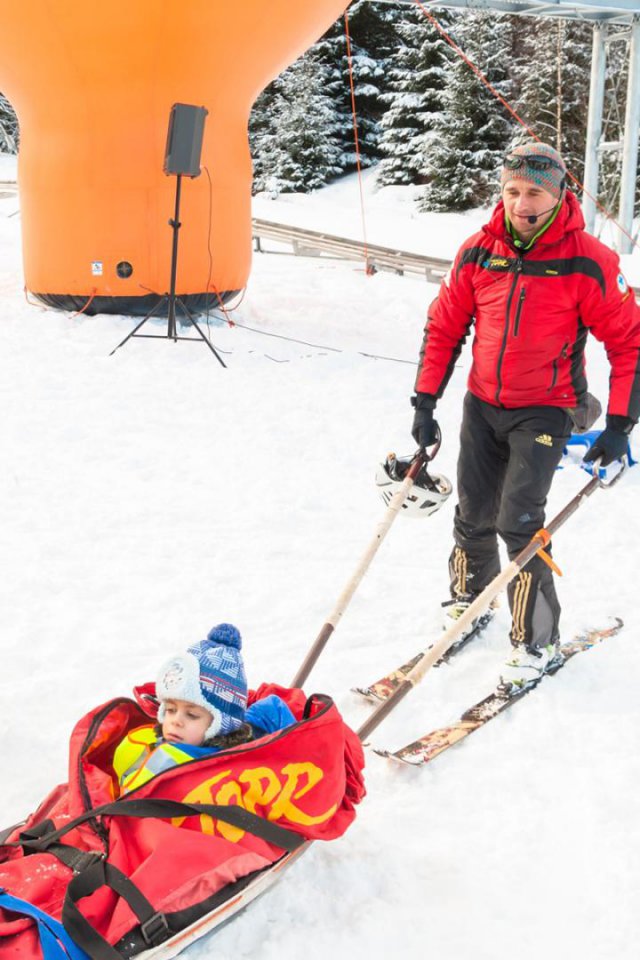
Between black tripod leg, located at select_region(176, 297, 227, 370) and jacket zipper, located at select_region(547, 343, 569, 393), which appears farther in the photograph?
black tripod leg, located at select_region(176, 297, 227, 370)

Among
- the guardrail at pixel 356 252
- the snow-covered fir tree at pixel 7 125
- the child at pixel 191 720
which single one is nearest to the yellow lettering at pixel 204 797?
the child at pixel 191 720

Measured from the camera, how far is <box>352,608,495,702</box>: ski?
3.59 m

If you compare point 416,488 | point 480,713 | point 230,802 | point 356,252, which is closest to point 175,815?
point 230,802

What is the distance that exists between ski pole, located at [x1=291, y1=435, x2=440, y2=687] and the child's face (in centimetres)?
55

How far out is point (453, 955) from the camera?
2.34 meters

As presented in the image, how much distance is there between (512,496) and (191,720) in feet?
5.24

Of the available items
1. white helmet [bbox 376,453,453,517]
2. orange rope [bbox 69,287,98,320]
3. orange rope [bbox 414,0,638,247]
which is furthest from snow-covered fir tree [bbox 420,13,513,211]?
white helmet [bbox 376,453,453,517]

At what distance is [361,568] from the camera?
10.9 ft

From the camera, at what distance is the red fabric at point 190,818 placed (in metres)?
2.17

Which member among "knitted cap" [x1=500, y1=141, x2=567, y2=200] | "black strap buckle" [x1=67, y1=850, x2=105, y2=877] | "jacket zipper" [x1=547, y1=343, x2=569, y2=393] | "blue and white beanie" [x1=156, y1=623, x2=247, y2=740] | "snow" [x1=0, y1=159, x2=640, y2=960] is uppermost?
"knitted cap" [x1=500, y1=141, x2=567, y2=200]

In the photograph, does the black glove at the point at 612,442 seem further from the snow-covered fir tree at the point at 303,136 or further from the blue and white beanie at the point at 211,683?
the snow-covered fir tree at the point at 303,136

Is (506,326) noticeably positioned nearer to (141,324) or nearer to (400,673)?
(400,673)

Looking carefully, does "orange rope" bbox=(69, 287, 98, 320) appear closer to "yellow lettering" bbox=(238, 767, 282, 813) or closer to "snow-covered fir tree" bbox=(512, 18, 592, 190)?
"yellow lettering" bbox=(238, 767, 282, 813)

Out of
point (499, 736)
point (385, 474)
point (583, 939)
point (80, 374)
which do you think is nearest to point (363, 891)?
point (583, 939)
